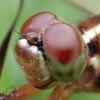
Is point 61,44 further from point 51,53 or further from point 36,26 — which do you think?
point 36,26

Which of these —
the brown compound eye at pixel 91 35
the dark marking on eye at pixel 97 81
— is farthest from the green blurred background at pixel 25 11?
the dark marking on eye at pixel 97 81

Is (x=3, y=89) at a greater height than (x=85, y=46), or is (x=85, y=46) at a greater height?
(x=85, y=46)

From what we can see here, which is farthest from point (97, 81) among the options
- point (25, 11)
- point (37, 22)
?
point (25, 11)

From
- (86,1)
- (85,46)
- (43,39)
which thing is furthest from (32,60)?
(86,1)

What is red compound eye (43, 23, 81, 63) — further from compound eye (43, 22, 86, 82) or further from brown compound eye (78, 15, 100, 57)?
brown compound eye (78, 15, 100, 57)

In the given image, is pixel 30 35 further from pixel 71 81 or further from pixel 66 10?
pixel 66 10

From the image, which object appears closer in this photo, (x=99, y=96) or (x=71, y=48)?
(x=71, y=48)

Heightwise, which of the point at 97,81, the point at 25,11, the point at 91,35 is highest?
the point at 91,35
